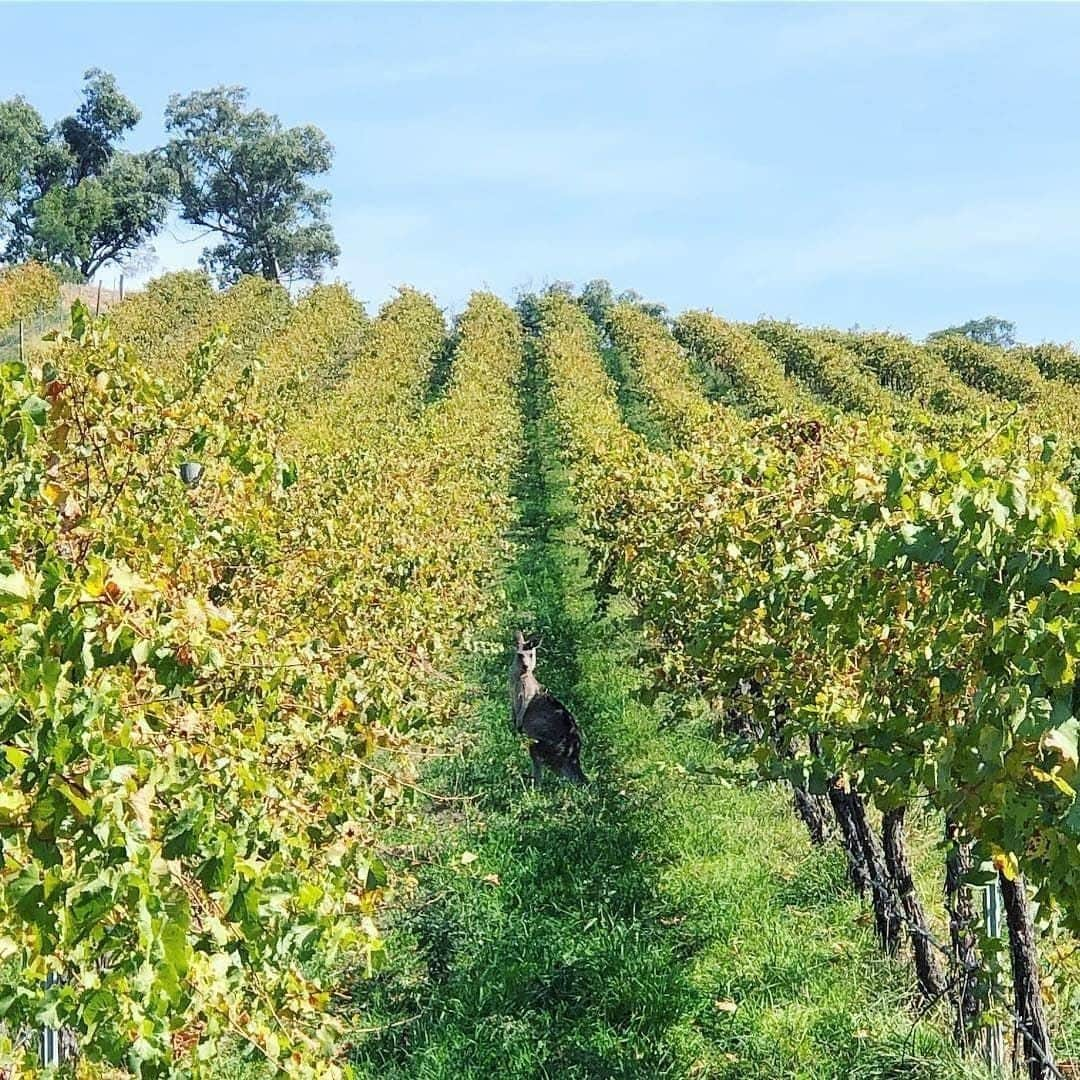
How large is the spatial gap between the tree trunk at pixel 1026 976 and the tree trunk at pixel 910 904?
118cm

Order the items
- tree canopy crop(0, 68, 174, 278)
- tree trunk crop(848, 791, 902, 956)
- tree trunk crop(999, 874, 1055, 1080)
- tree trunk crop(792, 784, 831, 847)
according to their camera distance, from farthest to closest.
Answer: tree canopy crop(0, 68, 174, 278) → tree trunk crop(792, 784, 831, 847) → tree trunk crop(848, 791, 902, 956) → tree trunk crop(999, 874, 1055, 1080)

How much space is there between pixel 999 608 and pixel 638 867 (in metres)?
5.78

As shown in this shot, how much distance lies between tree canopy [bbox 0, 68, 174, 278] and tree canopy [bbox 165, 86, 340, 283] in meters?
1.99

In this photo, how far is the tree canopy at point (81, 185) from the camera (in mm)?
58844

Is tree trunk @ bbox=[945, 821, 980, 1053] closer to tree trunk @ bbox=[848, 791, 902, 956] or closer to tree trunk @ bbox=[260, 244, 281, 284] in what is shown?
tree trunk @ bbox=[848, 791, 902, 956]

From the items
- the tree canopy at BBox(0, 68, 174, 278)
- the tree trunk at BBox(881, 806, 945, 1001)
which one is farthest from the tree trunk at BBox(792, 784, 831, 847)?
the tree canopy at BBox(0, 68, 174, 278)

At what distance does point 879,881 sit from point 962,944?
86 cm

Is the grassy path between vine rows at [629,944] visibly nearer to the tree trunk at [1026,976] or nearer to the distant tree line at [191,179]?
the tree trunk at [1026,976]

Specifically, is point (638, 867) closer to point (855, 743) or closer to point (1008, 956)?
point (1008, 956)

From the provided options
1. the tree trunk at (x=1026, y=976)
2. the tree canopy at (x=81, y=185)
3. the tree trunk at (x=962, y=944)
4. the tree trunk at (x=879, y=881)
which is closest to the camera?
the tree trunk at (x=1026, y=976)

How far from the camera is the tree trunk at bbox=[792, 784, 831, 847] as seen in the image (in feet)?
27.8

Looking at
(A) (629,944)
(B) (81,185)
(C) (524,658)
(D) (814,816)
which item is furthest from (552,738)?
(B) (81,185)

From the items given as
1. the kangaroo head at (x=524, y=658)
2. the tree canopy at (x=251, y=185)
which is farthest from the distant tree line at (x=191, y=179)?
the kangaroo head at (x=524, y=658)

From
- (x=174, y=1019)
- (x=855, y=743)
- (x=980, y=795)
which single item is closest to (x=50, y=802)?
(x=174, y=1019)
